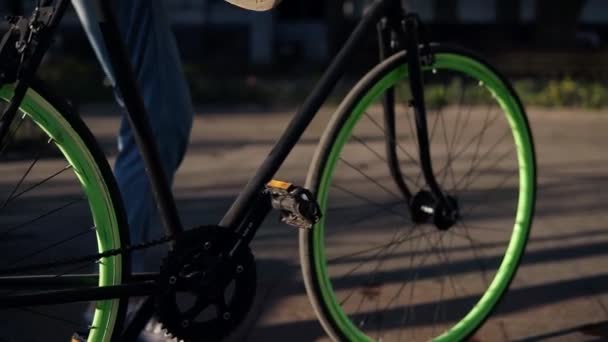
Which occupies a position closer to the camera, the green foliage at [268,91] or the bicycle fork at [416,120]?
the bicycle fork at [416,120]

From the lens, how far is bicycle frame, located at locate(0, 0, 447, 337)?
7.11 feet

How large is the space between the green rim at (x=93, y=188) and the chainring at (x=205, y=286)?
0.13 meters

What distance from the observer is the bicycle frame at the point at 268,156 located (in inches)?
85.3

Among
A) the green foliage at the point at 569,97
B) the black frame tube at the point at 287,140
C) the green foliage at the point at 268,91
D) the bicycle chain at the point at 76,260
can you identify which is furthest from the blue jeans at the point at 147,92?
the green foliage at the point at 569,97

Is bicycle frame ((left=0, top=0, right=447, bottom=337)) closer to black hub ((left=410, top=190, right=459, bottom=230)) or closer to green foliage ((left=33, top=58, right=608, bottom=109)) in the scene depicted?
black hub ((left=410, top=190, right=459, bottom=230))

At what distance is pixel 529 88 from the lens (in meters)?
11.3

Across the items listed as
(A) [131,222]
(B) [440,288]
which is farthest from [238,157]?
(A) [131,222]

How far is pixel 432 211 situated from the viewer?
109 inches

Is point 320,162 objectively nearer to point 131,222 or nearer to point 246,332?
point 131,222

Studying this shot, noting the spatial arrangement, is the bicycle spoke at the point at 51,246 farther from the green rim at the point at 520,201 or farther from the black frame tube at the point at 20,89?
the green rim at the point at 520,201

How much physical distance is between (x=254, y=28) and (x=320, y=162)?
16.2 meters

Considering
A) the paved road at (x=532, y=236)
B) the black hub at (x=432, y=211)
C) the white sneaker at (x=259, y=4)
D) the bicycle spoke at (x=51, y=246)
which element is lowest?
the paved road at (x=532, y=236)

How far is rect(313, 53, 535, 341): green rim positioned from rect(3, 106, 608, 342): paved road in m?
0.26

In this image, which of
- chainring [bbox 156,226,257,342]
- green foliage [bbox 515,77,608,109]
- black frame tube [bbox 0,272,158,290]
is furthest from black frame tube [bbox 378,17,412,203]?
green foliage [bbox 515,77,608,109]
